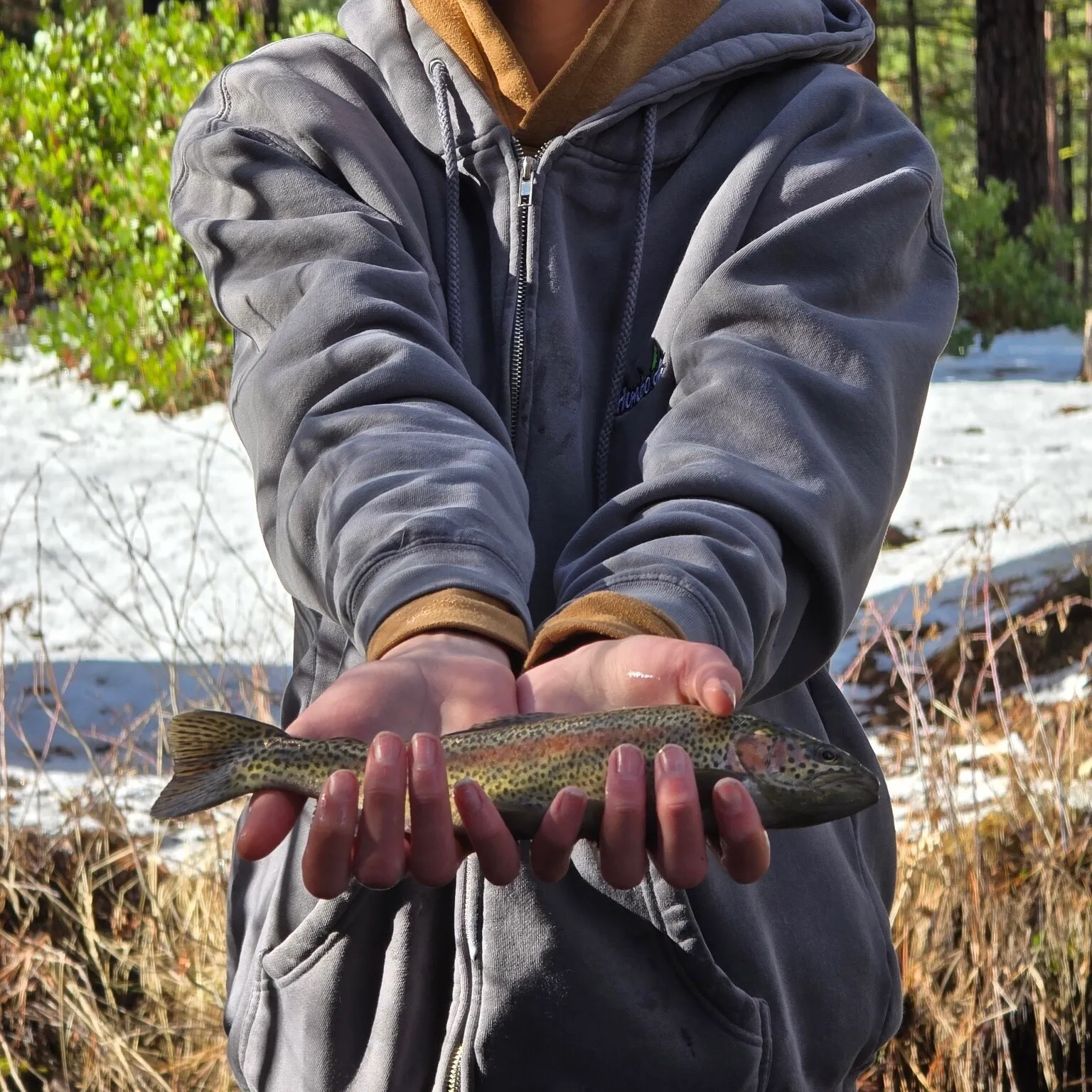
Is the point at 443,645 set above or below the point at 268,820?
above

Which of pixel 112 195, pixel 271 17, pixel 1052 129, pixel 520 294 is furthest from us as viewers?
pixel 1052 129

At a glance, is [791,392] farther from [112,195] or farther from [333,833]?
[112,195]

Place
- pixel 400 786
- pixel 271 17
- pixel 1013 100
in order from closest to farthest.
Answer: pixel 400 786, pixel 271 17, pixel 1013 100

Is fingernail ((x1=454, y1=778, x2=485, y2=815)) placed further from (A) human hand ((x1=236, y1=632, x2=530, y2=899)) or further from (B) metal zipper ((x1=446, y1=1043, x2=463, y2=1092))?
(B) metal zipper ((x1=446, y1=1043, x2=463, y2=1092))

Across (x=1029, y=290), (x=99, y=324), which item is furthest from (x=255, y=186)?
(x=1029, y=290)

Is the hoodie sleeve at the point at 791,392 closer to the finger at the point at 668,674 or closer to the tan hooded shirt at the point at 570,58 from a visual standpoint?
the finger at the point at 668,674

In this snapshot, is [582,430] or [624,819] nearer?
[624,819]

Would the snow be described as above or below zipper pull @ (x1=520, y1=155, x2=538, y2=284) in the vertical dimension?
below

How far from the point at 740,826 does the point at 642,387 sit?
853 mm

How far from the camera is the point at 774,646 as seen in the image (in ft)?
6.18

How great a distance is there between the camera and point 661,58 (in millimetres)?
2191

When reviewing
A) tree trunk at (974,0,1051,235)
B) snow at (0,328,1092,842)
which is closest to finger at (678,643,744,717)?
snow at (0,328,1092,842)

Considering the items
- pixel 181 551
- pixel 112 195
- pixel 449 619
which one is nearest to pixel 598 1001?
pixel 449 619

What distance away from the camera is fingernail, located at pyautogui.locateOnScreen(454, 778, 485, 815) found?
153 cm
